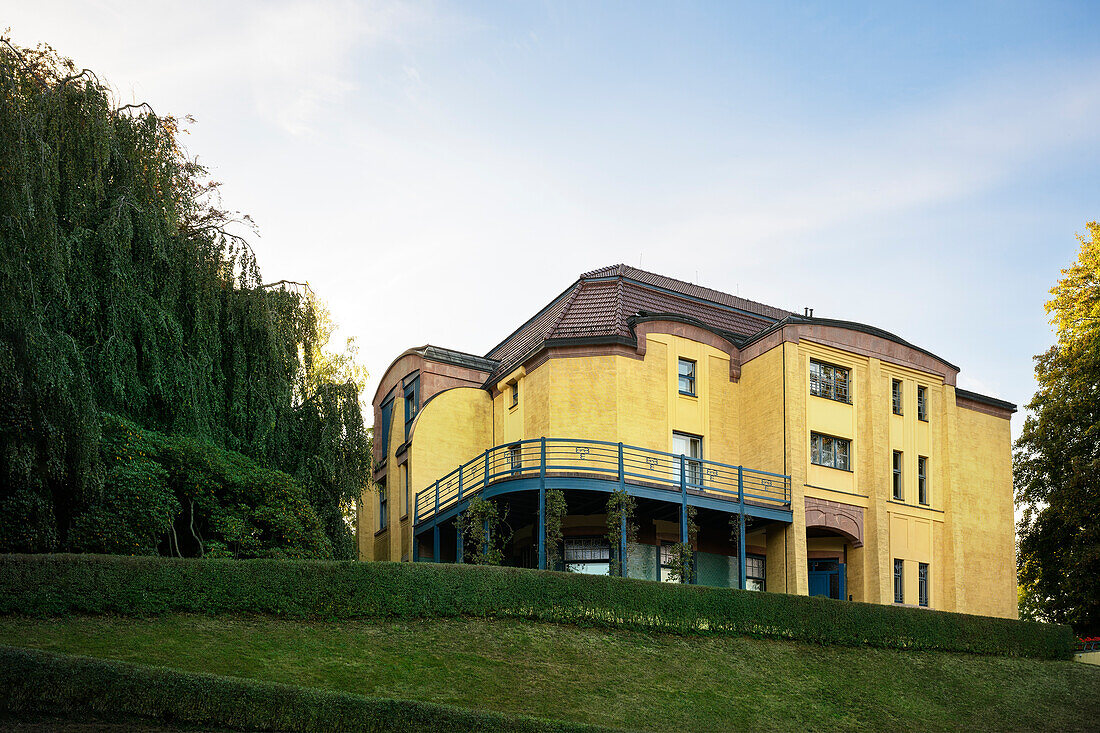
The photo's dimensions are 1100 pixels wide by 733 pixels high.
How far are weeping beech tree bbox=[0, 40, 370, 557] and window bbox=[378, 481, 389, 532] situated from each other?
11398 millimetres

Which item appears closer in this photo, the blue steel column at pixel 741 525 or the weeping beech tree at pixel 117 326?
the weeping beech tree at pixel 117 326

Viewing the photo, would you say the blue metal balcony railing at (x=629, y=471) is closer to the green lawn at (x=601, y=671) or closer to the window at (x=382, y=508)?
the green lawn at (x=601, y=671)

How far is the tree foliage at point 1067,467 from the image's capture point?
125 ft

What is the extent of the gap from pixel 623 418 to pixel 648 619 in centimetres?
795

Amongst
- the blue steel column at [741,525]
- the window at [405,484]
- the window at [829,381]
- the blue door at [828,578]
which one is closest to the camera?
the blue steel column at [741,525]

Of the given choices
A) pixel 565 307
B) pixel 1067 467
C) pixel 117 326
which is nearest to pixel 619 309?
pixel 565 307

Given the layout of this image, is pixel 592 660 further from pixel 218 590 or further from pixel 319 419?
pixel 319 419

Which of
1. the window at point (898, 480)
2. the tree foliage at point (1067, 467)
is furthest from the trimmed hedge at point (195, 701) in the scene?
the tree foliage at point (1067, 467)

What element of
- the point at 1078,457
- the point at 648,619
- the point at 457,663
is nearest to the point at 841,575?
the point at 648,619

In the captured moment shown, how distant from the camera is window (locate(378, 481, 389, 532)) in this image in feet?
127

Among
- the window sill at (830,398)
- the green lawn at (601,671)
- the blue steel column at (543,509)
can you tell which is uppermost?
the window sill at (830,398)

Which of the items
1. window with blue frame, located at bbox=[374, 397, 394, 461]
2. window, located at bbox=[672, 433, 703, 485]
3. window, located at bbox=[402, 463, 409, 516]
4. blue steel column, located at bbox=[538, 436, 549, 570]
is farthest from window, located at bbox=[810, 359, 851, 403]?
window with blue frame, located at bbox=[374, 397, 394, 461]

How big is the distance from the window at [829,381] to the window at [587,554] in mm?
8060

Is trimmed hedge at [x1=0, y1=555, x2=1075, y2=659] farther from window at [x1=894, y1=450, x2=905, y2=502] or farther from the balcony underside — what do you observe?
window at [x1=894, y1=450, x2=905, y2=502]
